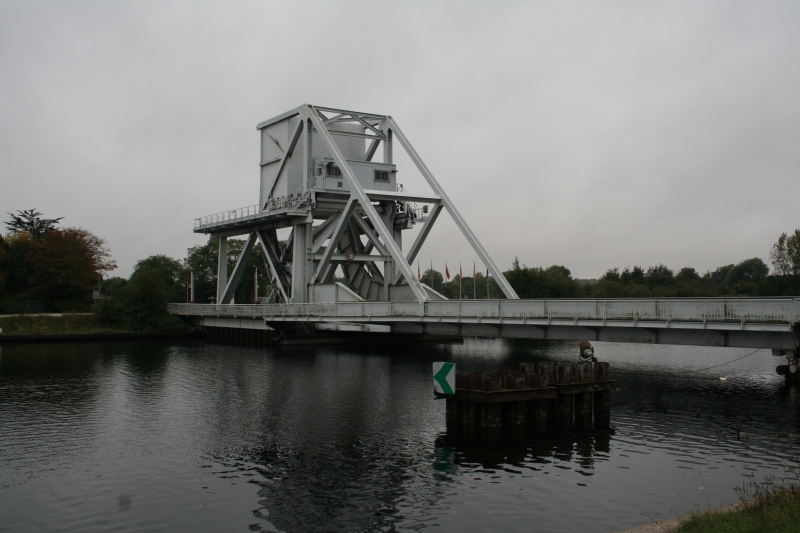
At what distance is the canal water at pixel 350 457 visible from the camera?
1338cm

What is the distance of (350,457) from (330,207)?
38006 millimetres

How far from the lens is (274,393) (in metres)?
28.9

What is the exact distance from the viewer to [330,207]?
5422 cm

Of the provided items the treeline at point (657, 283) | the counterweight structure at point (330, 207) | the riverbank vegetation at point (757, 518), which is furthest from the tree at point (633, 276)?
the riverbank vegetation at point (757, 518)

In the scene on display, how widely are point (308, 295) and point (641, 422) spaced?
34716 mm

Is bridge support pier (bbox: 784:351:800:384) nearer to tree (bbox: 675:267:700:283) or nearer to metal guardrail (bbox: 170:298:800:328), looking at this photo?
metal guardrail (bbox: 170:298:800:328)

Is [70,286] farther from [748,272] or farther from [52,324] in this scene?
[748,272]

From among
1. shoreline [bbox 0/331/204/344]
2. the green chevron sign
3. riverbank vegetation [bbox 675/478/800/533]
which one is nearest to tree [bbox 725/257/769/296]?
shoreline [bbox 0/331/204/344]

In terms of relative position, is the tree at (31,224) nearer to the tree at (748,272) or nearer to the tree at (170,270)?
the tree at (170,270)

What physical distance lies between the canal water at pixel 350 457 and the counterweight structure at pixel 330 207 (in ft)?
63.5

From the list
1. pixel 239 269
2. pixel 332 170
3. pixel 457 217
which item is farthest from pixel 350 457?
pixel 239 269

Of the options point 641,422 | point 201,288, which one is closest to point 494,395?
point 641,422

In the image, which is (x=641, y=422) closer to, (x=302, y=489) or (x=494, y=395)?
(x=494, y=395)

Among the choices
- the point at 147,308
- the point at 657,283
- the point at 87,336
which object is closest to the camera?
the point at 87,336
